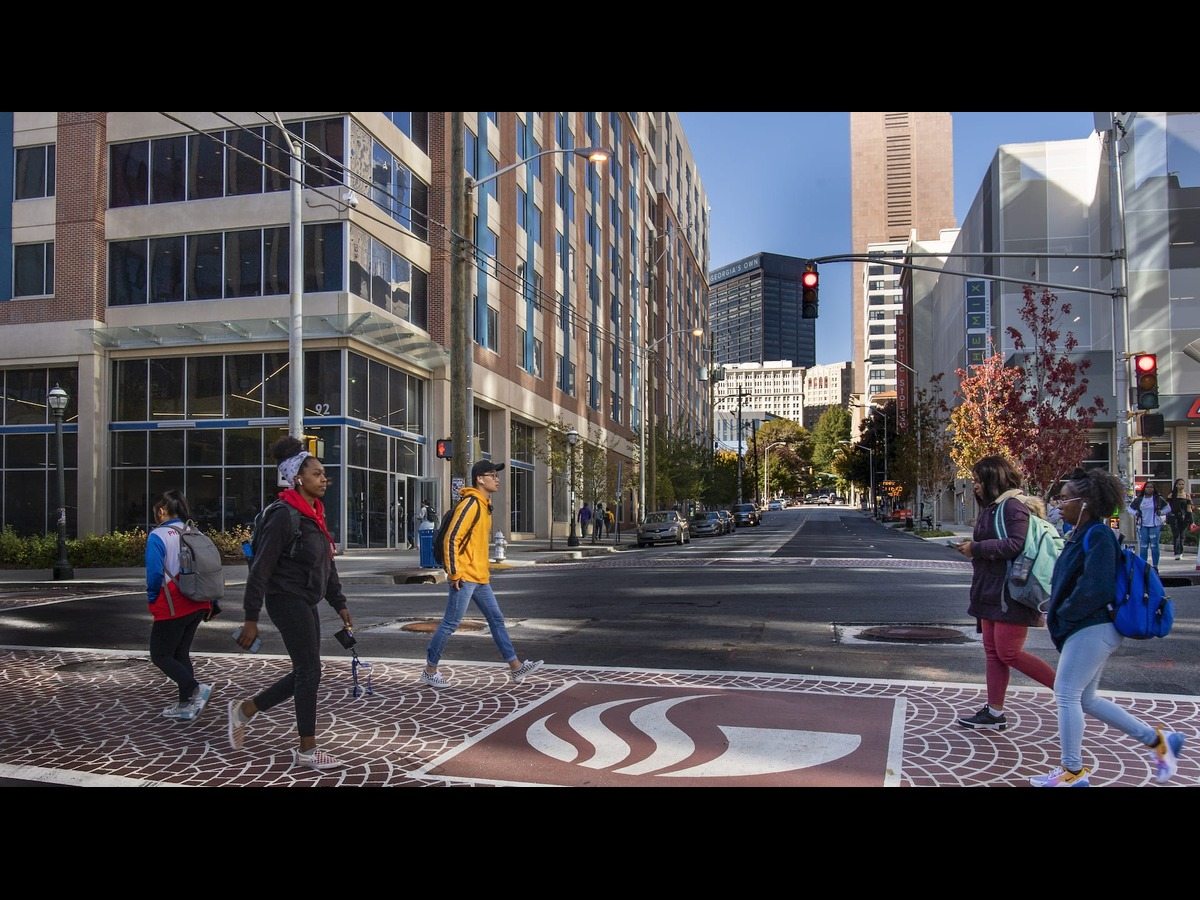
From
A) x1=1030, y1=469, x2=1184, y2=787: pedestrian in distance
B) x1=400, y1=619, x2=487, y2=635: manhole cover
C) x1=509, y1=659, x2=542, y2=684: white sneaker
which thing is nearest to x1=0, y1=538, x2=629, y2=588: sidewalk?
x1=400, y1=619, x2=487, y2=635: manhole cover

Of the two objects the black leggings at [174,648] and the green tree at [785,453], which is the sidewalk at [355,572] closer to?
the black leggings at [174,648]

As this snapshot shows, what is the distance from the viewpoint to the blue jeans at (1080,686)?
16.2ft

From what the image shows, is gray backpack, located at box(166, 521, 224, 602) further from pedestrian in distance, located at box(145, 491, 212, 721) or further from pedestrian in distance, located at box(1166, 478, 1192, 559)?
pedestrian in distance, located at box(1166, 478, 1192, 559)

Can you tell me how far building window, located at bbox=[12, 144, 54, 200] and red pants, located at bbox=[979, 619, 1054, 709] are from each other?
31.0 meters

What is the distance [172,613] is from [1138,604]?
236 inches

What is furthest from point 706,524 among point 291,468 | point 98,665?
point 291,468

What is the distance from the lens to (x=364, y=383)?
2773cm

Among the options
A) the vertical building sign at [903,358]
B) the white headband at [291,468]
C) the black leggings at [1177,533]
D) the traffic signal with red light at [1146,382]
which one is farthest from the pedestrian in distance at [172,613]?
the vertical building sign at [903,358]

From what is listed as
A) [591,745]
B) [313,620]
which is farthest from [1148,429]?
[313,620]

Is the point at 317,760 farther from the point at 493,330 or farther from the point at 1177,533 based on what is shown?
the point at 493,330

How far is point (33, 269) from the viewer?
29047 millimetres

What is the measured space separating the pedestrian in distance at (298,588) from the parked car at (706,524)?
42404 mm

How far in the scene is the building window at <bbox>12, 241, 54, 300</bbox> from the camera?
28.9 m
